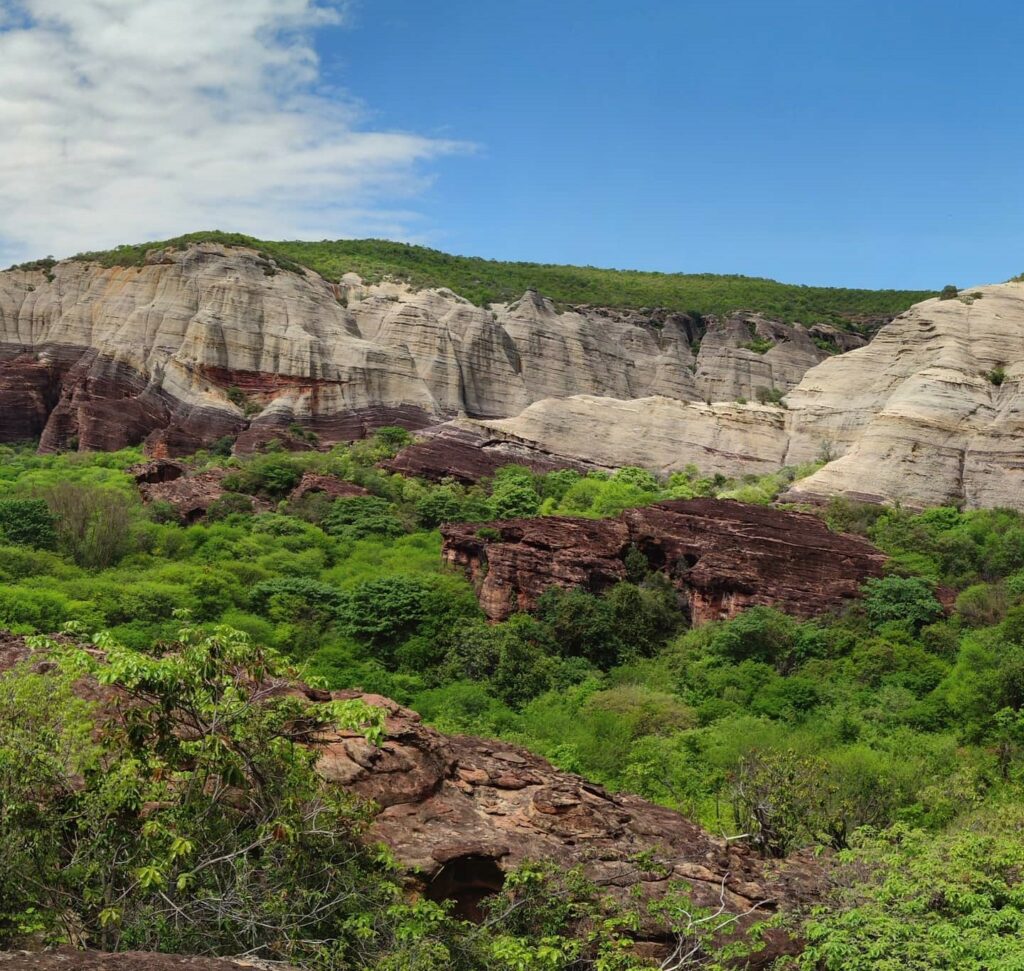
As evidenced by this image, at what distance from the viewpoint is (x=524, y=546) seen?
3675cm

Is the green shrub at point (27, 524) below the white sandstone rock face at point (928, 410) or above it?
below

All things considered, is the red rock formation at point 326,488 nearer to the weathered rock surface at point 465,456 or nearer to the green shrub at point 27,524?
the weathered rock surface at point 465,456

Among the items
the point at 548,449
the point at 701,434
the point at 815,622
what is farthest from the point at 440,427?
the point at 815,622

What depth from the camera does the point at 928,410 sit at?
1833 inches

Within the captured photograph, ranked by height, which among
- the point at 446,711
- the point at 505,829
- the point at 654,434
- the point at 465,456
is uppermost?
the point at 654,434

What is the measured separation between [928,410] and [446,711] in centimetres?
2818

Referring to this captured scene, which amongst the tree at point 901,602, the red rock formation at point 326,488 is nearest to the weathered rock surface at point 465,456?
the red rock formation at point 326,488

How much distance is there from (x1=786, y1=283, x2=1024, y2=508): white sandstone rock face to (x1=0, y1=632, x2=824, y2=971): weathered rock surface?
103 feet

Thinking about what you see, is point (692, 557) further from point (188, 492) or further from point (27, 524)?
point (27, 524)

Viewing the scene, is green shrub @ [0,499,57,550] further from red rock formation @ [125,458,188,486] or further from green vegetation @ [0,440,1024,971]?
red rock formation @ [125,458,188,486]

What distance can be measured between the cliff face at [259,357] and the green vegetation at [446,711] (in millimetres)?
4747

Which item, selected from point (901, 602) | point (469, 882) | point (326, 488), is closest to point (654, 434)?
point (326, 488)

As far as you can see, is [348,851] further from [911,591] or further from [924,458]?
[924,458]

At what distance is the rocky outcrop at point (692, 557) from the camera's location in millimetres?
35594
